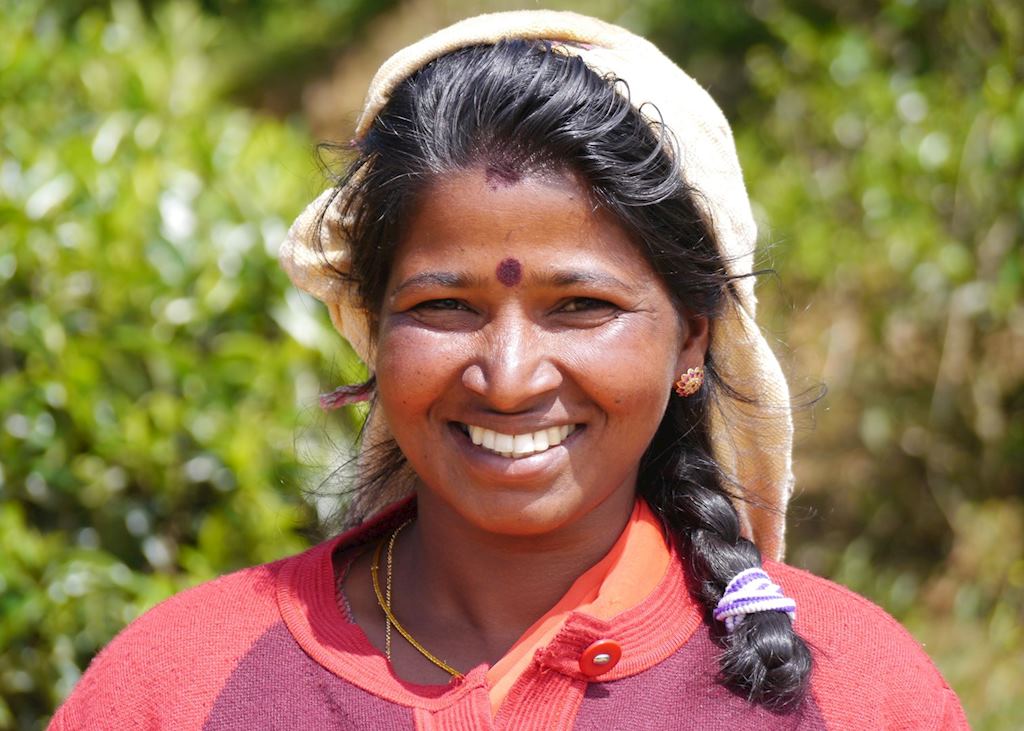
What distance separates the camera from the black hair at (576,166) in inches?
76.9

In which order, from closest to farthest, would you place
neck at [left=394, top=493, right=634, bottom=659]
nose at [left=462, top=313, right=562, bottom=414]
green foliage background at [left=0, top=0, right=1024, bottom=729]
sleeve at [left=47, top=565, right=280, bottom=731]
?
nose at [left=462, top=313, right=562, bottom=414], sleeve at [left=47, top=565, right=280, bottom=731], neck at [left=394, top=493, right=634, bottom=659], green foliage background at [left=0, top=0, right=1024, bottom=729]

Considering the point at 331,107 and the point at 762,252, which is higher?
the point at 762,252

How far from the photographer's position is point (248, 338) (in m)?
3.46

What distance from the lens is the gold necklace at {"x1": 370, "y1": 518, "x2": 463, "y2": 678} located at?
2057 mm

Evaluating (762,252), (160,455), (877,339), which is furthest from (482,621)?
(877,339)

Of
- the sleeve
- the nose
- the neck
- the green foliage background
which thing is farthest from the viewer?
the green foliage background

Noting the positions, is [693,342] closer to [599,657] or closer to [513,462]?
[513,462]

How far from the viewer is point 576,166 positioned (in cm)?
196

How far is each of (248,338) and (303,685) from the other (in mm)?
1612

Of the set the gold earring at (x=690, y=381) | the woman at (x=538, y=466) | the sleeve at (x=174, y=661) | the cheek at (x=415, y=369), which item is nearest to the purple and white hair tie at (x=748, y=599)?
the woman at (x=538, y=466)

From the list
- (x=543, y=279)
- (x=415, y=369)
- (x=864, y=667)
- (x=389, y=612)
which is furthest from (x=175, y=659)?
(x=864, y=667)

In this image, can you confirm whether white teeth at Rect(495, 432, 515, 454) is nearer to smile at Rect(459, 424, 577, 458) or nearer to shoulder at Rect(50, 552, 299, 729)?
smile at Rect(459, 424, 577, 458)

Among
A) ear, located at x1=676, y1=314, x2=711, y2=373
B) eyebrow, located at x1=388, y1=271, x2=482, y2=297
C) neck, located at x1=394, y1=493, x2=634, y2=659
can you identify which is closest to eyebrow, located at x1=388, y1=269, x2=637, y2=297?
eyebrow, located at x1=388, y1=271, x2=482, y2=297

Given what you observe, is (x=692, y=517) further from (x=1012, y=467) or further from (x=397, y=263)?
(x=1012, y=467)
